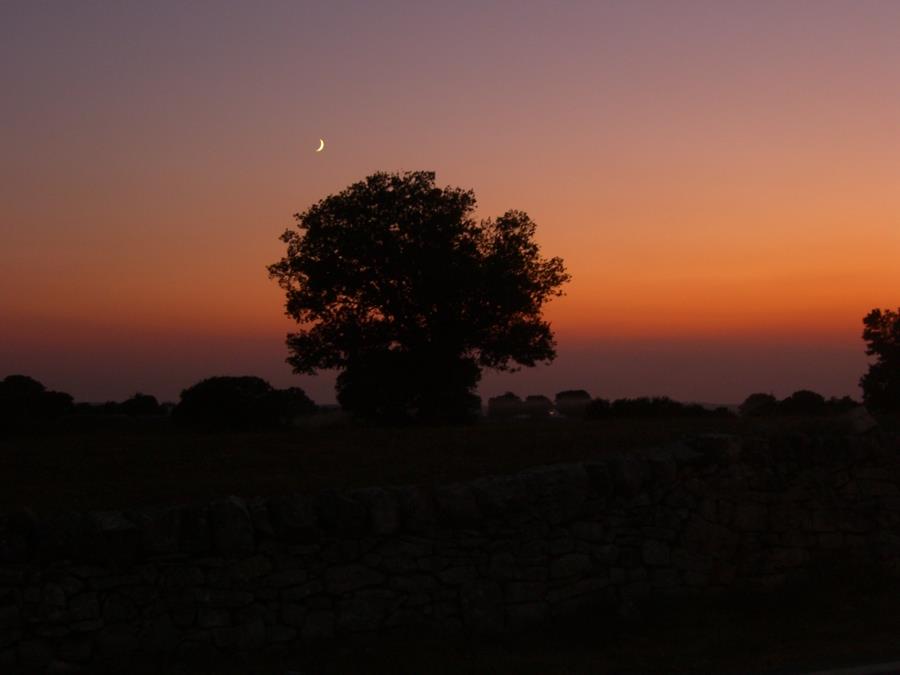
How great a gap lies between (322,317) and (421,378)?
3.86 meters

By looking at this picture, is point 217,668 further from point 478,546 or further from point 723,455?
point 723,455

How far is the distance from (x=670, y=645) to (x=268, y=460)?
249 inches

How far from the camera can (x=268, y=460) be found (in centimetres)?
1452

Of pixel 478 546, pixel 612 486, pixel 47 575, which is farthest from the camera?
pixel 612 486

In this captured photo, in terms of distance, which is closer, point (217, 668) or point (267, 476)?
point (217, 668)

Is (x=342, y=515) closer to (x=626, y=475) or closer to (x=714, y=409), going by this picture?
(x=626, y=475)

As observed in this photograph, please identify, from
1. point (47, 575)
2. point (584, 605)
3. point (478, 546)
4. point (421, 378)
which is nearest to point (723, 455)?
point (584, 605)

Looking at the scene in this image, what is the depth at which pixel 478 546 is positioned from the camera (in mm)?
11000

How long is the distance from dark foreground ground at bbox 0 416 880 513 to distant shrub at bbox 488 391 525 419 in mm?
24255

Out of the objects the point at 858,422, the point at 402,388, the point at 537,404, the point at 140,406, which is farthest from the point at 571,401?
the point at 858,422

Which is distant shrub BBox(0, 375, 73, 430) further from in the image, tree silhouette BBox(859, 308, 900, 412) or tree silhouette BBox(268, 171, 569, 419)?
tree silhouette BBox(859, 308, 900, 412)

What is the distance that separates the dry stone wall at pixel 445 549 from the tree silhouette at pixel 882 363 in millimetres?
13244

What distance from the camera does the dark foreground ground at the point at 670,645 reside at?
959 centimetres

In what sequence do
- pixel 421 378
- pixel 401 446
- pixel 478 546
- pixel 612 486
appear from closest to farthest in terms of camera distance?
1. pixel 478 546
2. pixel 612 486
3. pixel 401 446
4. pixel 421 378
